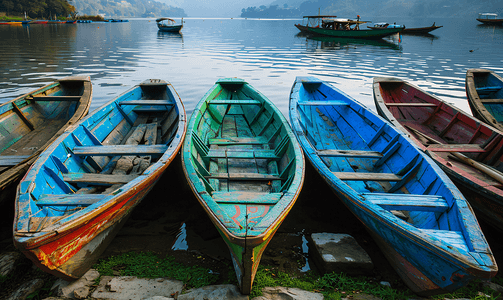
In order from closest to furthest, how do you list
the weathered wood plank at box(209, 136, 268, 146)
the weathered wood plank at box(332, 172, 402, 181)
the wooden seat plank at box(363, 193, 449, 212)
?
1. the wooden seat plank at box(363, 193, 449, 212)
2. the weathered wood plank at box(332, 172, 402, 181)
3. the weathered wood plank at box(209, 136, 268, 146)

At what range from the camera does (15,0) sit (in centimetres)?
5953

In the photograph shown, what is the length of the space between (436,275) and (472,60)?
934 inches

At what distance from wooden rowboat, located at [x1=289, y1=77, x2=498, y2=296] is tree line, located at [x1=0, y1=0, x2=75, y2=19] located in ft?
265

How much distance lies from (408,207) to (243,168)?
9.03 ft

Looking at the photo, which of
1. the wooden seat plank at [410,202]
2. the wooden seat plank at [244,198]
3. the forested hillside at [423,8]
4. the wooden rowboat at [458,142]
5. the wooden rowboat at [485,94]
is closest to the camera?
the wooden seat plank at [410,202]

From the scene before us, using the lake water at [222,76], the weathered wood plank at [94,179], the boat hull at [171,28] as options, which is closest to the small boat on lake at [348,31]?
the lake water at [222,76]

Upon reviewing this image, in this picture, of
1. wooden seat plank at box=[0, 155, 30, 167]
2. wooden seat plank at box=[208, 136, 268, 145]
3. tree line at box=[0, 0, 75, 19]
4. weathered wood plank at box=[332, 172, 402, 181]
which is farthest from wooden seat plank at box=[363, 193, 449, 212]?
tree line at box=[0, 0, 75, 19]

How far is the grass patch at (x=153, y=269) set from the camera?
3398 millimetres

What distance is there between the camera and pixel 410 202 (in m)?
3.45

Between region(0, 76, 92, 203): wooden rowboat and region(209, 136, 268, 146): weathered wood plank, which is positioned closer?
region(0, 76, 92, 203): wooden rowboat

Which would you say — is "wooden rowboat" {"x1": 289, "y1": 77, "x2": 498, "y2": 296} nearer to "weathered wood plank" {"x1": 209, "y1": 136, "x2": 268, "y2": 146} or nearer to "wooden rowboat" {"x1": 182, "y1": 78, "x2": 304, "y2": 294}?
"wooden rowboat" {"x1": 182, "y1": 78, "x2": 304, "y2": 294}

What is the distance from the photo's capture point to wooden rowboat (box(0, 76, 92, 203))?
4.71 metres

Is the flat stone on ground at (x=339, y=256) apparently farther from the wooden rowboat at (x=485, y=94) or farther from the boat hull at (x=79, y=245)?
the wooden rowboat at (x=485, y=94)

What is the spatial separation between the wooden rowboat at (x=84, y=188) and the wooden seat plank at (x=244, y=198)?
1.11 meters
